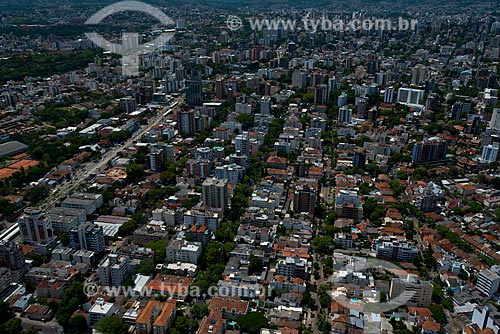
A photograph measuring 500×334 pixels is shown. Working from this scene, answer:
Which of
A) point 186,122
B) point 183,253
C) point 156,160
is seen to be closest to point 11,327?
point 183,253

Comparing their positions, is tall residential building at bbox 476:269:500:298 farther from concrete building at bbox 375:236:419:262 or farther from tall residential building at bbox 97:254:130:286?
tall residential building at bbox 97:254:130:286

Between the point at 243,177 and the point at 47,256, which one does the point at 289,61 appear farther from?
the point at 47,256

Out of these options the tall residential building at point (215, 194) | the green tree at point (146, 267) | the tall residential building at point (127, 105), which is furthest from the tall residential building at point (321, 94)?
the green tree at point (146, 267)

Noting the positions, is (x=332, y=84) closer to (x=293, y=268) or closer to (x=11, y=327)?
(x=293, y=268)

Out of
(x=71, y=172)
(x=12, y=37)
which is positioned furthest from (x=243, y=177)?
(x=12, y=37)

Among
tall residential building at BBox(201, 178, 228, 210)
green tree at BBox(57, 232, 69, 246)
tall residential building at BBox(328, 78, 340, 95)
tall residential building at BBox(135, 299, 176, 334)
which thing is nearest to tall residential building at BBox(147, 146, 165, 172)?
tall residential building at BBox(201, 178, 228, 210)

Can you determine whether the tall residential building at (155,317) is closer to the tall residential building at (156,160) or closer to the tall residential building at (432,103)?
the tall residential building at (156,160)
